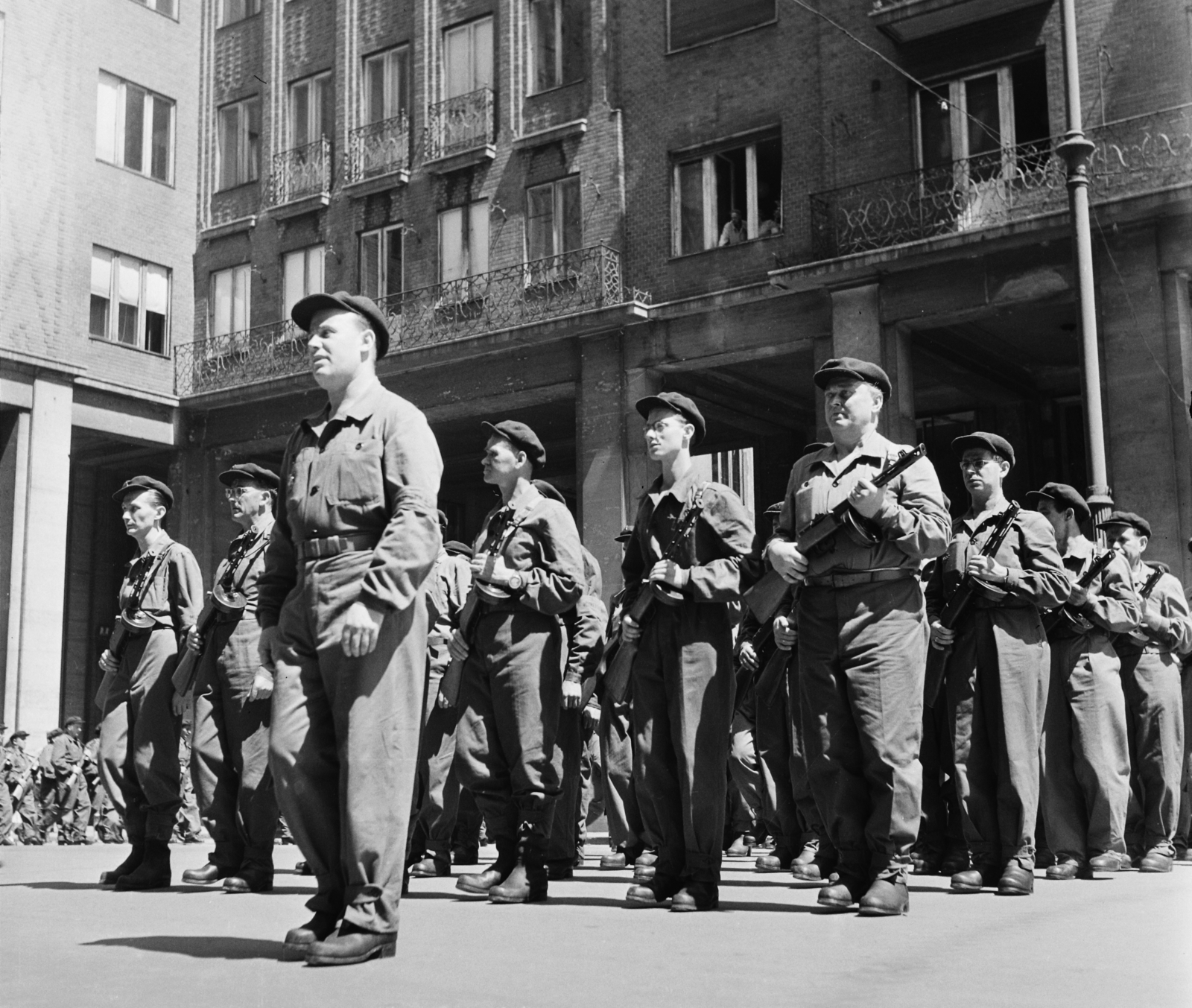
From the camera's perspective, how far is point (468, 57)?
1178 inches

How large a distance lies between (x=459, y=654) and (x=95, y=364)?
82.8 feet

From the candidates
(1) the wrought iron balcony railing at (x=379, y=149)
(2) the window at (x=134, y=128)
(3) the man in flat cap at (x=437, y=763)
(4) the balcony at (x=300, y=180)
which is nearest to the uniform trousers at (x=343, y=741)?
(3) the man in flat cap at (x=437, y=763)

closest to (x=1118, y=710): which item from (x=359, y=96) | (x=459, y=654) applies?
(x=459, y=654)

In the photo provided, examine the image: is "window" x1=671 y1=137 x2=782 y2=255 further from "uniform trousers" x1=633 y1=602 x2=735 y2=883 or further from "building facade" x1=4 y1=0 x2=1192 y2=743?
"uniform trousers" x1=633 y1=602 x2=735 y2=883

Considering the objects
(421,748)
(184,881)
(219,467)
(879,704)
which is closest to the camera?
(879,704)

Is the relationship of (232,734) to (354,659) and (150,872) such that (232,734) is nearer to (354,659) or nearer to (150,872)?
(150,872)

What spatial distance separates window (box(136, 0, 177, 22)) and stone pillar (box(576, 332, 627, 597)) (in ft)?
43.9

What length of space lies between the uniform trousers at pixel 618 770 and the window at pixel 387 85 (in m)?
21.5

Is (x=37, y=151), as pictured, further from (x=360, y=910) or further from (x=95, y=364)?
(x=360, y=910)

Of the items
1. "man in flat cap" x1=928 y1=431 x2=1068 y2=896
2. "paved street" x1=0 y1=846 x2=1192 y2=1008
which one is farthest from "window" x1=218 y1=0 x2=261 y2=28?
"paved street" x1=0 y1=846 x2=1192 y2=1008

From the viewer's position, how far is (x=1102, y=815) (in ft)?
31.4

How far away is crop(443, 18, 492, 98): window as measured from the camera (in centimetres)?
2969

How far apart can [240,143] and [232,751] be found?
2744cm

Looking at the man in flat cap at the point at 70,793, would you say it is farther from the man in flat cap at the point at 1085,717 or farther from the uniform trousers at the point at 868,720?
the uniform trousers at the point at 868,720
